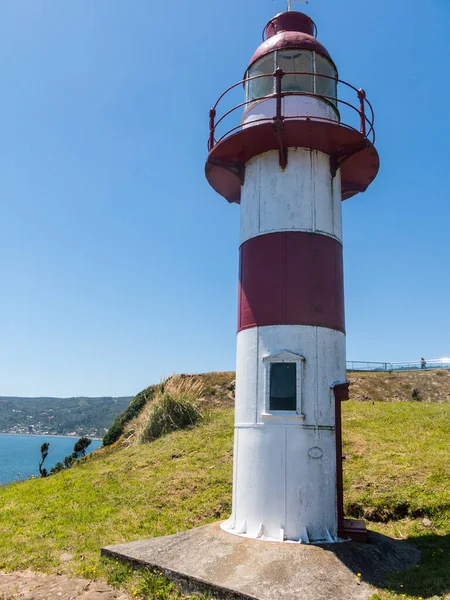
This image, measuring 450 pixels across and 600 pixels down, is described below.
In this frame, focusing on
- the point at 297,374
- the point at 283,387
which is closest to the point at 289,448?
the point at 283,387

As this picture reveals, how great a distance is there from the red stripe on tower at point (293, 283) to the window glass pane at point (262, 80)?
12.5ft

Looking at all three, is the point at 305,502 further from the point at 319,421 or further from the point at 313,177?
the point at 313,177

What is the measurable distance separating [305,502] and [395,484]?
14.8 feet

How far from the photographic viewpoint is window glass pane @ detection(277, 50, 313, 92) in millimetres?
10945

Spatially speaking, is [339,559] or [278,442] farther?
[278,442]

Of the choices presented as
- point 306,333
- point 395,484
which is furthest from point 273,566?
point 395,484

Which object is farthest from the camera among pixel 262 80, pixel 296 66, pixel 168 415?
pixel 168 415

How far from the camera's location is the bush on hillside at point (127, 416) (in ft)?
78.0

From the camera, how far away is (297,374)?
8.84m

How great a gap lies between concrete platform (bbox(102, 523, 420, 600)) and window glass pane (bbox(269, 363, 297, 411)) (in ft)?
7.51

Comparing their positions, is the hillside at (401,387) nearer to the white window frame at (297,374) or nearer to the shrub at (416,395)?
the shrub at (416,395)

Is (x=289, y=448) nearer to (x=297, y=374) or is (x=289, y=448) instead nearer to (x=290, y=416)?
(x=290, y=416)

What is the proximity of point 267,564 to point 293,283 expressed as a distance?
4835mm

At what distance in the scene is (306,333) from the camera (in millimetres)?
9078
